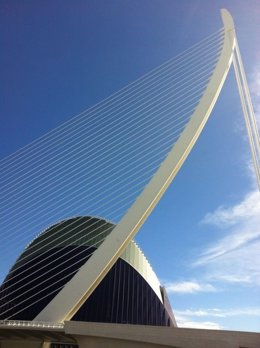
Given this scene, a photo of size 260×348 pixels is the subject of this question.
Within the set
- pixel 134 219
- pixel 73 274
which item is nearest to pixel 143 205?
pixel 134 219

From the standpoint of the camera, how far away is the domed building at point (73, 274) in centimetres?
3519

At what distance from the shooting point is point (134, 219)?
21.7 meters

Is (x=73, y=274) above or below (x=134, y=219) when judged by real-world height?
above

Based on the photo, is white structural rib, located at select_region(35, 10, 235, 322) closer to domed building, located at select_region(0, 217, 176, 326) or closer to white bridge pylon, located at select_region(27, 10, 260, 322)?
white bridge pylon, located at select_region(27, 10, 260, 322)

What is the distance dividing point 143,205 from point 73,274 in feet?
62.4

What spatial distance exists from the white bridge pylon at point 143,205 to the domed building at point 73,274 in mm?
14860

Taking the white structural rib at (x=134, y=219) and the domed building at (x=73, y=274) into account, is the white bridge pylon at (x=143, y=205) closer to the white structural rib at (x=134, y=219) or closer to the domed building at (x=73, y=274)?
the white structural rib at (x=134, y=219)

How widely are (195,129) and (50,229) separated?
2825 centimetres

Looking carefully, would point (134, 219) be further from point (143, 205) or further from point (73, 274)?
point (73, 274)

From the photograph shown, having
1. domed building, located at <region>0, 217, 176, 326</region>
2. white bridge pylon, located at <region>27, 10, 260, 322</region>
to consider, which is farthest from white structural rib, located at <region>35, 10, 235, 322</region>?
domed building, located at <region>0, 217, 176, 326</region>

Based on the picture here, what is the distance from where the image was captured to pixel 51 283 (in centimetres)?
3788

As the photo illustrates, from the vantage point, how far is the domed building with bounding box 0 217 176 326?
115ft

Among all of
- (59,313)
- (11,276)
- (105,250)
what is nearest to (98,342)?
(59,313)

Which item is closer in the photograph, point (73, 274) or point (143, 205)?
point (143, 205)
